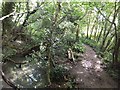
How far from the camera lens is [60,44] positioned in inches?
171

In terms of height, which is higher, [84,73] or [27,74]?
[27,74]

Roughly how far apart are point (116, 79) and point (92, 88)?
879 mm

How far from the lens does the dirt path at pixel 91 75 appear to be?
499cm

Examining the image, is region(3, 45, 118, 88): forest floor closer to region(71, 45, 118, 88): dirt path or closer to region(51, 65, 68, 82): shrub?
region(71, 45, 118, 88): dirt path

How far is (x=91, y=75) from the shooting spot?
541 cm

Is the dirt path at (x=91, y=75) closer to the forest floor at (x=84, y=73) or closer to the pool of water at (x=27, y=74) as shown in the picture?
the forest floor at (x=84, y=73)

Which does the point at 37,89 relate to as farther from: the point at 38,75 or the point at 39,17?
the point at 39,17

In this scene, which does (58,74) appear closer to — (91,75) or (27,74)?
(27,74)

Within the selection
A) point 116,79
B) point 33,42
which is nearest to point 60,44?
point 33,42

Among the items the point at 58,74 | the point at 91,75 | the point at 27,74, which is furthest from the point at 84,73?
the point at 27,74

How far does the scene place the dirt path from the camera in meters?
4.99

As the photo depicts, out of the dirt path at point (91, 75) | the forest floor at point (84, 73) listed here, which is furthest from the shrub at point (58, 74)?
the dirt path at point (91, 75)

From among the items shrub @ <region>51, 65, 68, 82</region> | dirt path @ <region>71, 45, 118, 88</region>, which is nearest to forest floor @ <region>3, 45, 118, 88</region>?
dirt path @ <region>71, 45, 118, 88</region>

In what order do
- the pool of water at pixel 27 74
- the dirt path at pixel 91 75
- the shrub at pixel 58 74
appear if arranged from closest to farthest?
the pool of water at pixel 27 74
the shrub at pixel 58 74
the dirt path at pixel 91 75
